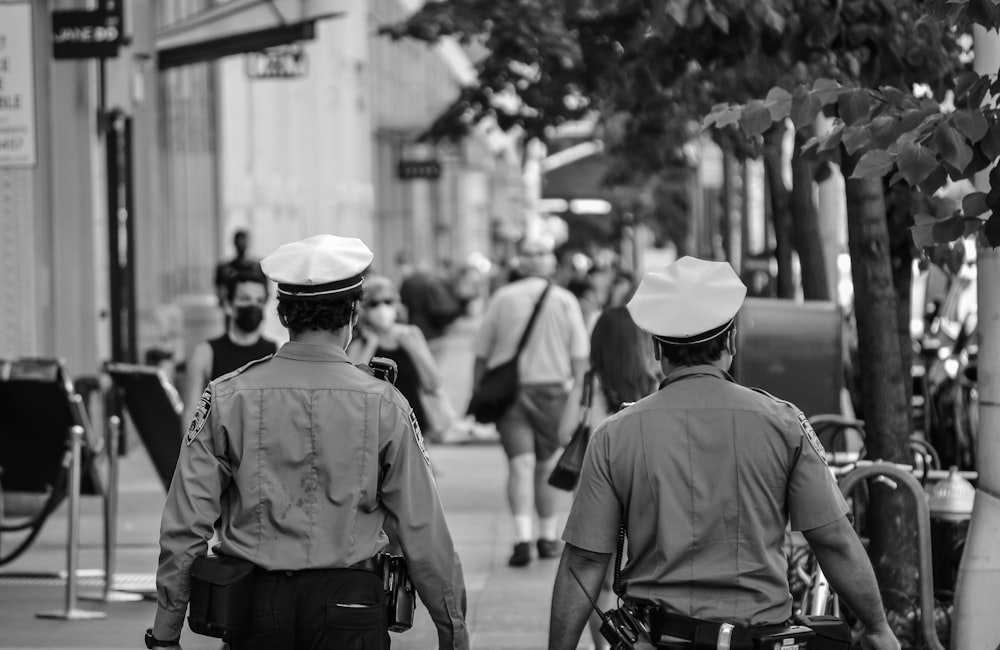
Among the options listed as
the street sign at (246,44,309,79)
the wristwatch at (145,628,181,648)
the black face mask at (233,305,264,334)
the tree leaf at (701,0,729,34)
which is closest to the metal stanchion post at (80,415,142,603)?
the black face mask at (233,305,264,334)

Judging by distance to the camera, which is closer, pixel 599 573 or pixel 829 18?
pixel 599 573

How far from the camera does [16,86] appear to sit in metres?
9.16

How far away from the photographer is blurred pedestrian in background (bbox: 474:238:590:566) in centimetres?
1030

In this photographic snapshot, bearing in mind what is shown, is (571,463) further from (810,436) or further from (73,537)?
(810,436)

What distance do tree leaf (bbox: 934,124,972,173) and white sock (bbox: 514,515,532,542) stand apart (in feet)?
18.1

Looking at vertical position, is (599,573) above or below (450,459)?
above

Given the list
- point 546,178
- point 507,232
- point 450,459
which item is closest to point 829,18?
point 450,459

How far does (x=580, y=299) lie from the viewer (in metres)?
19.6

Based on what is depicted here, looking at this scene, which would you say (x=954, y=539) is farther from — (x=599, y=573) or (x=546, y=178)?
(x=546, y=178)

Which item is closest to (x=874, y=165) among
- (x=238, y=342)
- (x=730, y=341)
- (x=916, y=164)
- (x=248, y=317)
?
(x=916, y=164)

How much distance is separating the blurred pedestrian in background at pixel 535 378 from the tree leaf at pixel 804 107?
4694 mm

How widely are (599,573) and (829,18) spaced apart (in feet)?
12.7

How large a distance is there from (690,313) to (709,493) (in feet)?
1.37

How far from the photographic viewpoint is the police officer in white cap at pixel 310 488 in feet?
13.7
